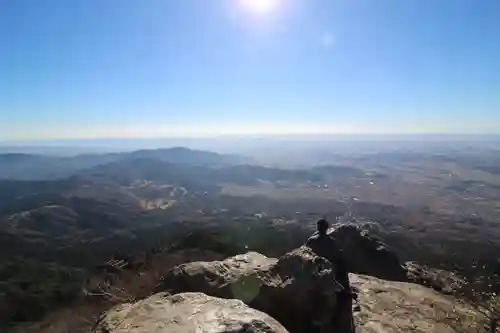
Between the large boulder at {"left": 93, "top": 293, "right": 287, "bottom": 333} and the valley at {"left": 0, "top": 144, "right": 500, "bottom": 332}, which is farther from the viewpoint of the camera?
the valley at {"left": 0, "top": 144, "right": 500, "bottom": 332}

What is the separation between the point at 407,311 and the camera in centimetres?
1323

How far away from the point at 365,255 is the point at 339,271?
24.1 ft

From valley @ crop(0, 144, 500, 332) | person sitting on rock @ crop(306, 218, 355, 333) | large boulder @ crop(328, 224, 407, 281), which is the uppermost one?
person sitting on rock @ crop(306, 218, 355, 333)

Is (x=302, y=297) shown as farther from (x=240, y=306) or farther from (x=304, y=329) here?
(x=240, y=306)

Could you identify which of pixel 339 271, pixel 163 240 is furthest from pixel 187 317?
pixel 163 240

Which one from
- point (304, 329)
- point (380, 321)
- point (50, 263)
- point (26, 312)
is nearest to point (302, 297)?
point (304, 329)

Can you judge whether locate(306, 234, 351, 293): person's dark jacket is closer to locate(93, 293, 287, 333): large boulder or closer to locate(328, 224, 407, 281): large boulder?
locate(328, 224, 407, 281): large boulder

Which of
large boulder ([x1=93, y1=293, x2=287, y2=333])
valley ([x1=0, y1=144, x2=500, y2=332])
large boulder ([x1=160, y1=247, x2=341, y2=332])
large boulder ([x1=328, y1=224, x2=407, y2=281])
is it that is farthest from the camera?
valley ([x1=0, y1=144, x2=500, y2=332])

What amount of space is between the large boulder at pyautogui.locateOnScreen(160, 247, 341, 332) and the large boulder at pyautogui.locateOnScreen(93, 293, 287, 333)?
2.26 m

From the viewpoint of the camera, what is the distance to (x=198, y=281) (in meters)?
11.8

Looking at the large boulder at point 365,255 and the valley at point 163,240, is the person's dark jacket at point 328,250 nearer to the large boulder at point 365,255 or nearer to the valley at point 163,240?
the large boulder at point 365,255

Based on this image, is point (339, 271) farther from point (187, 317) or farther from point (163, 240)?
point (163, 240)

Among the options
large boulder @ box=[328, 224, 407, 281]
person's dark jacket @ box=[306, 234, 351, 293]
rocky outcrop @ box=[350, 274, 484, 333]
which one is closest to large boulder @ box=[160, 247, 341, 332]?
rocky outcrop @ box=[350, 274, 484, 333]

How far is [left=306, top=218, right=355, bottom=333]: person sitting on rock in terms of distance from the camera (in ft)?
37.7
